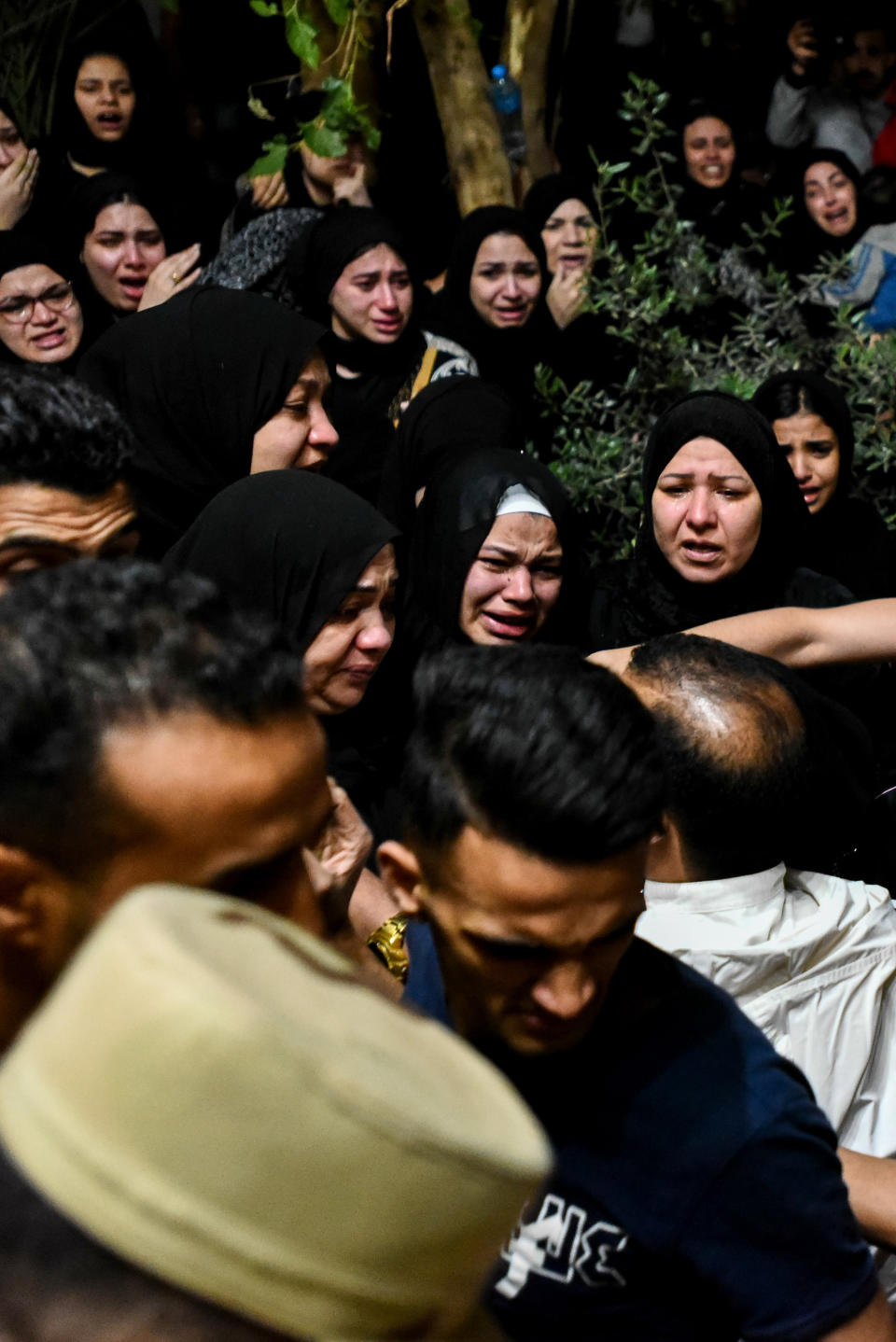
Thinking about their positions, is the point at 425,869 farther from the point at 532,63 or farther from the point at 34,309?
the point at 532,63

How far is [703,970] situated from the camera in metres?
1.58

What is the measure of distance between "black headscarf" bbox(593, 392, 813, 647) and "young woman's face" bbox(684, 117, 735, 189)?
2.70m

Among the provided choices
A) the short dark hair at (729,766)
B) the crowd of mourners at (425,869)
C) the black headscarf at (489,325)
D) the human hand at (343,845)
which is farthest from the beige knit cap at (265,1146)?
the black headscarf at (489,325)

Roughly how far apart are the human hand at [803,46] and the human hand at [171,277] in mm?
3032

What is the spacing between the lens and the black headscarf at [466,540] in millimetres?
3156

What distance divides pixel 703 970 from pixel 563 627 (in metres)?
1.81

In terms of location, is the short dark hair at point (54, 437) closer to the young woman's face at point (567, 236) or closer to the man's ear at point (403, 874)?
the man's ear at point (403, 874)

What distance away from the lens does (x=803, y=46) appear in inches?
239

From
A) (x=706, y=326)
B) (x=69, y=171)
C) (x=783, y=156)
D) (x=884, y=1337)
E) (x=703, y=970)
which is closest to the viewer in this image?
(x=884, y=1337)

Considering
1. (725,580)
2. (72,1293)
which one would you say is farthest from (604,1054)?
(725,580)

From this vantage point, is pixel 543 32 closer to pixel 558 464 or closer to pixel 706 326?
pixel 706 326

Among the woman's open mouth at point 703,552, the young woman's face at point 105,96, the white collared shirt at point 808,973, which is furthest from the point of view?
the young woman's face at point 105,96

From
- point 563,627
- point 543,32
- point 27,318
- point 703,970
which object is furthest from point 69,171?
point 703,970

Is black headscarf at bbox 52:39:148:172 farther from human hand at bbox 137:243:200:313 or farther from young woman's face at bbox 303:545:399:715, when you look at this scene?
young woman's face at bbox 303:545:399:715
